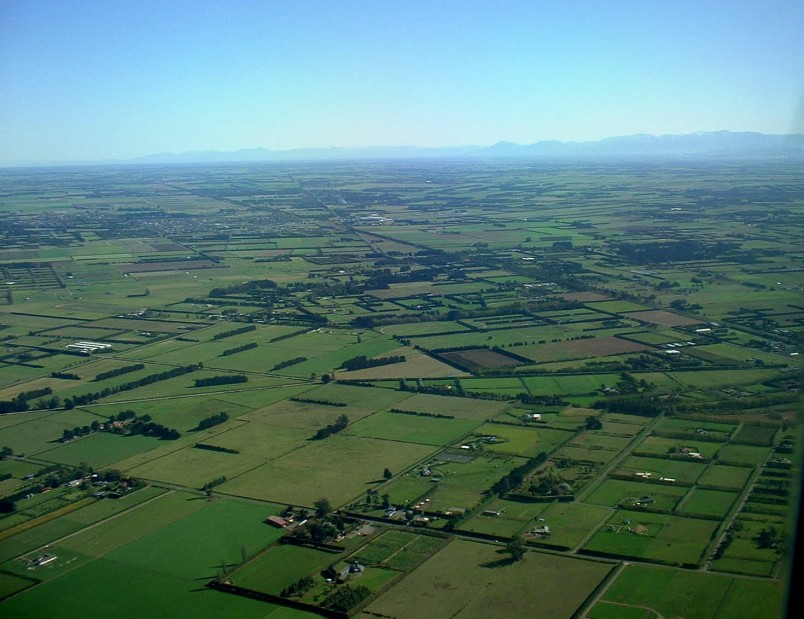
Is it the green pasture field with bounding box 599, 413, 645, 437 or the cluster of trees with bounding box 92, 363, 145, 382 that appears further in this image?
the cluster of trees with bounding box 92, 363, 145, 382

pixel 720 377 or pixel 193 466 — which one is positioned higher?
pixel 720 377

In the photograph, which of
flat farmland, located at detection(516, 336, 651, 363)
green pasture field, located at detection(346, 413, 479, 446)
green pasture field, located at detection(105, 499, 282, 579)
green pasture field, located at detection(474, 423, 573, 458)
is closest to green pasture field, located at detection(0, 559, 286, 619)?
green pasture field, located at detection(105, 499, 282, 579)

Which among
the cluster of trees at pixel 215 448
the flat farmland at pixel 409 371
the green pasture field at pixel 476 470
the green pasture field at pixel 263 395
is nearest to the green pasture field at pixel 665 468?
the green pasture field at pixel 476 470

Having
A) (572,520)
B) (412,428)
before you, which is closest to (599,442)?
(572,520)

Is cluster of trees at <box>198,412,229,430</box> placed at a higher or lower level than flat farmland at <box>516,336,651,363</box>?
lower

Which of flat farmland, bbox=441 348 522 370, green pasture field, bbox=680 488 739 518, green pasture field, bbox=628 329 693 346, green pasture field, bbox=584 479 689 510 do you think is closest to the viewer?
green pasture field, bbox=680 488 739 518

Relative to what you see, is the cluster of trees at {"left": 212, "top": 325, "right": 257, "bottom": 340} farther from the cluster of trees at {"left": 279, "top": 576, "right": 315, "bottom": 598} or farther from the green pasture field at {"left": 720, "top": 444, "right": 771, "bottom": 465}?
the green pasture field at {"left": 720, "top": 444, "right": 771, "bottom": 465}

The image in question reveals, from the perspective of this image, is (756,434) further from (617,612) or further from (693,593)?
(617,612)

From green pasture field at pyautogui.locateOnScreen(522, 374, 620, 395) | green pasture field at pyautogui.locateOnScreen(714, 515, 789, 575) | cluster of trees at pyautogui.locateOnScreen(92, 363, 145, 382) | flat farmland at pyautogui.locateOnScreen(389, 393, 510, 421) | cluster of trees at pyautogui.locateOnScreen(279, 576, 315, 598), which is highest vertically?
green pasture field at pyautogui.locateOnScreen(714, 515, 789, 575)
